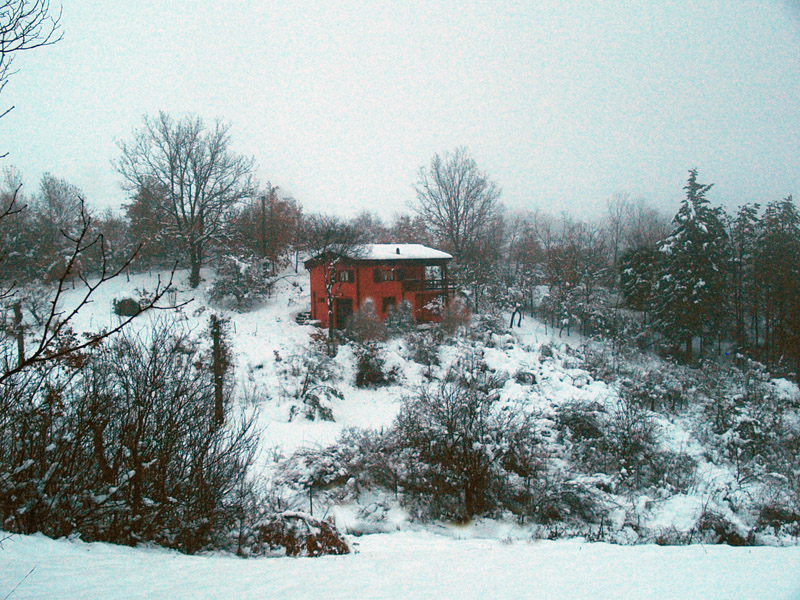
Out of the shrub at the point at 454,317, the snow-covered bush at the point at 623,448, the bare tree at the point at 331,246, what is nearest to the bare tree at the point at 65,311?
the snow-covered bush at the point at 623,448

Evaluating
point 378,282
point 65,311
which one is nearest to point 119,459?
point 65,311

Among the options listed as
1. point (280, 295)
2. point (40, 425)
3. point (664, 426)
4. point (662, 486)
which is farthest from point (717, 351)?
point (40, 425)

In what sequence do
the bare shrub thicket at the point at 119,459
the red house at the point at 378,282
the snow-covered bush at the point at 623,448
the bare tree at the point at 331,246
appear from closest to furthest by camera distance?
the bare shrub thicket at the point at 119,459 → the snow-covered bush at the point at 623,448 → the bare tree at the point at 331,246 → the red house at the point at 378,282

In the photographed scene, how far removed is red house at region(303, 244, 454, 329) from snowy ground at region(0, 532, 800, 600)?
640 inches

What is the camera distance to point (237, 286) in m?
23.2

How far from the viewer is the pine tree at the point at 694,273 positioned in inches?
839

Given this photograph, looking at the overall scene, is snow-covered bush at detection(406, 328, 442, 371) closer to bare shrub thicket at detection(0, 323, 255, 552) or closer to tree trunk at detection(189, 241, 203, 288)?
bare shrub thicket at detection(0, 323, 255, 552)

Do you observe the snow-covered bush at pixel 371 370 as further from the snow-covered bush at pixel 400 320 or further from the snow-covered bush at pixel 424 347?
the snow-covered bush at pixel 400 320

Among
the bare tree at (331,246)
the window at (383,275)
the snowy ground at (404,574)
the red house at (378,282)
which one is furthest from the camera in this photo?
the window at (383,275)

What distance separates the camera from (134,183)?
24.5m

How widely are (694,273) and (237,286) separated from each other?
23.8m

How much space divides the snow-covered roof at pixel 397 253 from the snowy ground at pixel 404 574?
1685 cm

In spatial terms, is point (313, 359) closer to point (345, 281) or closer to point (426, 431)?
point (345, 281)

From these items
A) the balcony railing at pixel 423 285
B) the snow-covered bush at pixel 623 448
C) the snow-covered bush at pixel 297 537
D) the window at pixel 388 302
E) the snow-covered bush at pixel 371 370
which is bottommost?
the snow-covered bush at pixel 623 448
